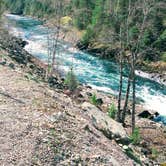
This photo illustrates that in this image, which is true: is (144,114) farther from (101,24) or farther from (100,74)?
(101,24)

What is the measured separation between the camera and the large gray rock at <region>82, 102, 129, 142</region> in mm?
23391

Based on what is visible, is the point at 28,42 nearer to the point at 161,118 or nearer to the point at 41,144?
the point at 161,118

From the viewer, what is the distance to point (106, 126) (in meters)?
24.5

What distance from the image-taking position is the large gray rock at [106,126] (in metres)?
23.4

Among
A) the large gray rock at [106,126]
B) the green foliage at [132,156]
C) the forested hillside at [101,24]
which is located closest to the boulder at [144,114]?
the large gray rock at [106,126]

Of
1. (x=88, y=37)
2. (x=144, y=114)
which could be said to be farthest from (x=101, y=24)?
(x=144, y=114)

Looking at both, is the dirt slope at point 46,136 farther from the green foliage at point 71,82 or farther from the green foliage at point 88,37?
the green foliage at point 88,37

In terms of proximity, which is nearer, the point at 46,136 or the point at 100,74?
the point at 46,136

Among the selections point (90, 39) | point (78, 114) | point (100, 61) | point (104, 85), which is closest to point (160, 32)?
point (100, 61)

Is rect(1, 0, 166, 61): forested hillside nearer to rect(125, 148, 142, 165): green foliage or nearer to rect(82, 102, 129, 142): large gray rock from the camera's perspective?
rect(82, 102, 129, 142): large gray rock

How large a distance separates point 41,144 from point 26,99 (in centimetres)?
560

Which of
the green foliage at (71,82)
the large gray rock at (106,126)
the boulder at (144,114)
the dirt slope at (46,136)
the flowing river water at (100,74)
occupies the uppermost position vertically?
the dirt slope at (46,136)

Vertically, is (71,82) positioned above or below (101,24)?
below

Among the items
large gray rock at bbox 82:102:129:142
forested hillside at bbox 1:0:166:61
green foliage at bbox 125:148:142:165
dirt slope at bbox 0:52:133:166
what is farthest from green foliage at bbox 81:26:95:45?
green foliage at bbox 125:148:142:165
